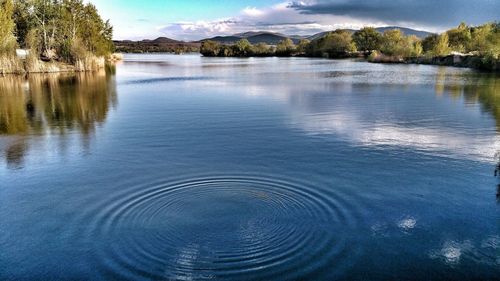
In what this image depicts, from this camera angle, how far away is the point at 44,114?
73.4 ft

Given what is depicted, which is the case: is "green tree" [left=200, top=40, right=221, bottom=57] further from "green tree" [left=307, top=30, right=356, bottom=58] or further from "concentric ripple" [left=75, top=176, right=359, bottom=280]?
"concentric ripple" [left=75, top=176, right=359, bottom=280]

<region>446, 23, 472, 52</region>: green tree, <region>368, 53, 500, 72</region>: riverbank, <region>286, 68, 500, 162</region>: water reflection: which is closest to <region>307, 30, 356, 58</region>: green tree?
<region>446, 23, 472, 52</region>: green tree

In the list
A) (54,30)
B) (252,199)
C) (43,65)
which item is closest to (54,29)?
(54,30)

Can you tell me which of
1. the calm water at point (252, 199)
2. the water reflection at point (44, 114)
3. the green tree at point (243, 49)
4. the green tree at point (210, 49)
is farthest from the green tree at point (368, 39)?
the calm water at point (252, 199)

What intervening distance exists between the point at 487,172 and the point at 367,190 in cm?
380

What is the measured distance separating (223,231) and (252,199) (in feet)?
5.20

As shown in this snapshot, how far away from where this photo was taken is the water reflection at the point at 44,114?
15.5 metres

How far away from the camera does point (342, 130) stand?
54.6 feet

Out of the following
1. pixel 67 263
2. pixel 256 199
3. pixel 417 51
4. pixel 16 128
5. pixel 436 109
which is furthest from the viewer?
pixel 417 51

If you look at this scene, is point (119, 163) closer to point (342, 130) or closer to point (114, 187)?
point (114, 187)

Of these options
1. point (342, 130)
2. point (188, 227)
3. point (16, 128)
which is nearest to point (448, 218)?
point (188, 227)

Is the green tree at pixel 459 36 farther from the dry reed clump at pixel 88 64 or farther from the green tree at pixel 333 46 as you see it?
the dry reed clump at pixel 88 64

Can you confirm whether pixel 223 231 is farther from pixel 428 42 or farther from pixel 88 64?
pixel 428 42

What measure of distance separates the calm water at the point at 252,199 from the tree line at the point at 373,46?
307ft
